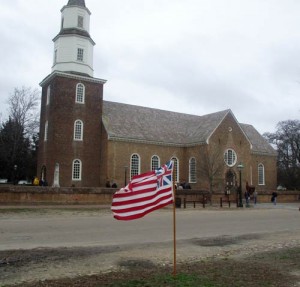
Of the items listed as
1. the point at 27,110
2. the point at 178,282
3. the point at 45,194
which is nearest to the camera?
the point at 178,282

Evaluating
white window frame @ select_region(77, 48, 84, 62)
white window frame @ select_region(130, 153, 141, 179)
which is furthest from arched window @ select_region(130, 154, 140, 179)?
white window frame @ select_region(77, 48, 84, 62)

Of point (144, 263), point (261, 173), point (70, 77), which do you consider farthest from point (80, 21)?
point (144, 263)

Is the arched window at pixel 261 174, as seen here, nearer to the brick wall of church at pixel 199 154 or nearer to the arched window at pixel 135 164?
the brick wall of church at pixel 199 154

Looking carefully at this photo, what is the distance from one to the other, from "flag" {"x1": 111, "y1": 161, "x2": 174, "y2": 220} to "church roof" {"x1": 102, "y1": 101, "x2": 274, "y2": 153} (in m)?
35.1

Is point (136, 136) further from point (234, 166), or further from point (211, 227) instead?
point (211, 227)

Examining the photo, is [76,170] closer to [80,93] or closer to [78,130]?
[78,130]

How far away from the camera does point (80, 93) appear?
43.0 m

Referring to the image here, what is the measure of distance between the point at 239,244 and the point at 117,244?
13.4ft

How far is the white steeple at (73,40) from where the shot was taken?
137ft

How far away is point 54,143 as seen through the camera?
135ft

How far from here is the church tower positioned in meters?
41.3

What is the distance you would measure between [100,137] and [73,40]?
415 inches

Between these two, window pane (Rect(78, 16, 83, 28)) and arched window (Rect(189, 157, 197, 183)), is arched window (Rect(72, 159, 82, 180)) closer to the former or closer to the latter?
arched window (Rect(189, 157, 197, 183))

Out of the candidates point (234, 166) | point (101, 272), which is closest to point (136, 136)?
point (234, 166)
